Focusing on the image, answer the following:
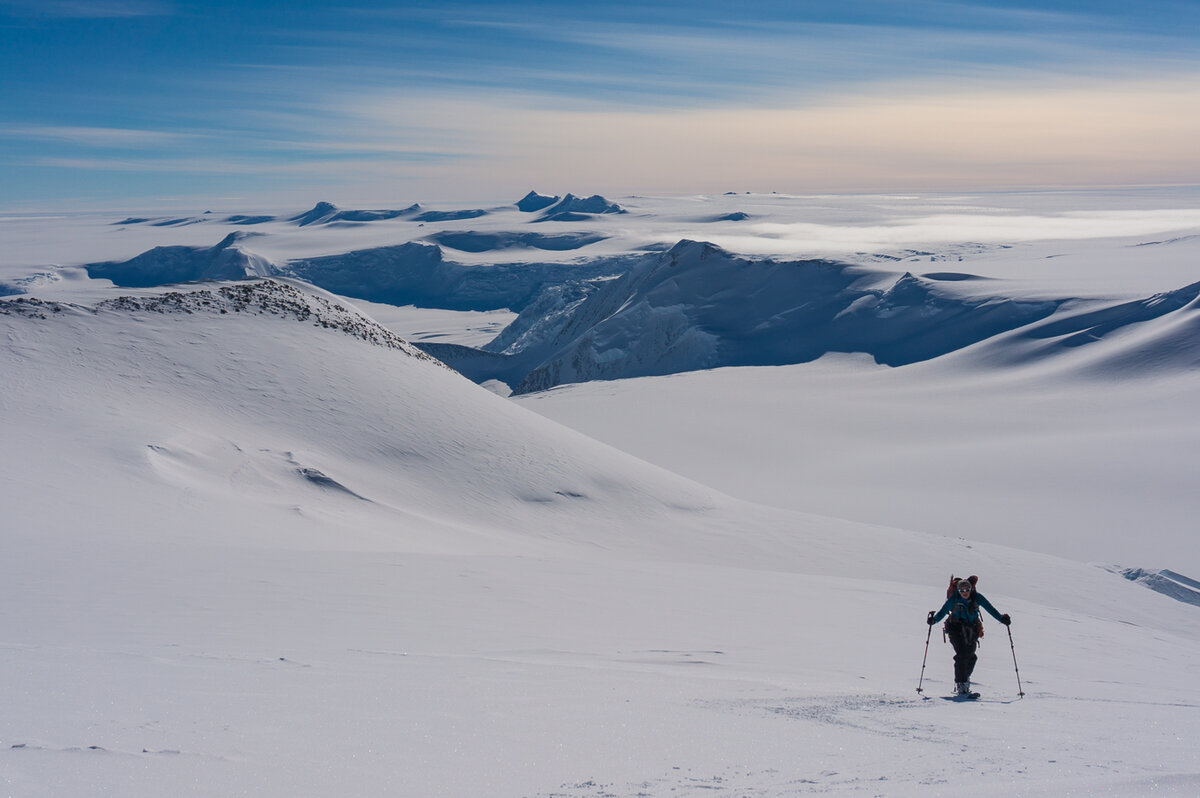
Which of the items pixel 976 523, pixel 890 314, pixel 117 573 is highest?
pixel 890 314

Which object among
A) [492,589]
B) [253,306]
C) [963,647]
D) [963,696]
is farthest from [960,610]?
[253,306]

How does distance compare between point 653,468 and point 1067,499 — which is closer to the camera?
point 653,468

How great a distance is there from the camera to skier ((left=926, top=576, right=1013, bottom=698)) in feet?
26.0

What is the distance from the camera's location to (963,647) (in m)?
8.05

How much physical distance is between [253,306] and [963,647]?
21.9 m

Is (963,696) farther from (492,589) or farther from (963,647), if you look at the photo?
(492,589)

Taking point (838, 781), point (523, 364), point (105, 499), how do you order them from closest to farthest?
point (838, 781) < point (105, 499) < point (523, 364)

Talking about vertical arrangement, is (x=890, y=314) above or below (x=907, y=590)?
above

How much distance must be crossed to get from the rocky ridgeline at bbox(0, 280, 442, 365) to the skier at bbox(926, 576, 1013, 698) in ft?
66.0

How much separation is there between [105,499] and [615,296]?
83.0 m

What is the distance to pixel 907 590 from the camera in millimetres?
15227

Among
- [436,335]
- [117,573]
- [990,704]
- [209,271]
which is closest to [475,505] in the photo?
[117,573]

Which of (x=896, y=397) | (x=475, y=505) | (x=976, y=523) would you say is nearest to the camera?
(x=475, y=505)

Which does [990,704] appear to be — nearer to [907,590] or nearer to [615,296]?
[907,590]
